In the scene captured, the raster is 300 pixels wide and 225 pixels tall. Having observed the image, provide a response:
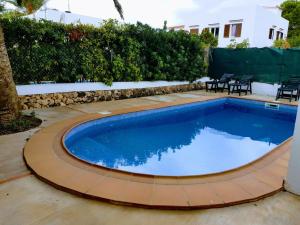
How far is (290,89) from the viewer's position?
10.2m

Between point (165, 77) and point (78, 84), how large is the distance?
178 inches

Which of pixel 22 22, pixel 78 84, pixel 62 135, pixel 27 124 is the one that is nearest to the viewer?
pixel 62 135

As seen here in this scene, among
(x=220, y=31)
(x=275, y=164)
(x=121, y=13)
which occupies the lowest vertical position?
(x=275, y=164)

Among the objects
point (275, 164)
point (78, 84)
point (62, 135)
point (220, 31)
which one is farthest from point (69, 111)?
point (220, 31)

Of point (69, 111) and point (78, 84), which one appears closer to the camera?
point (69, 111)

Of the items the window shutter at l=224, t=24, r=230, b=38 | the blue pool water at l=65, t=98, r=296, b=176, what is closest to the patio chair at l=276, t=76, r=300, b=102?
the blue pool water at l=65, t=98, r=296, b=176

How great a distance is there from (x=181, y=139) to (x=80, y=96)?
163 inches

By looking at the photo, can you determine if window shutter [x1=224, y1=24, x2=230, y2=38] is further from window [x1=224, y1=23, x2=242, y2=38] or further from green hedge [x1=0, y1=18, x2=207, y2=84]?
green hedge [x1=0, y1=18, x2=207, y2=84]

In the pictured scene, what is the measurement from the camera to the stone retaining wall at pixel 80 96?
743 cm

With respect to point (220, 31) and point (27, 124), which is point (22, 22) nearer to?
point (27, 124)

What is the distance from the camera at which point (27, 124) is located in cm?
557

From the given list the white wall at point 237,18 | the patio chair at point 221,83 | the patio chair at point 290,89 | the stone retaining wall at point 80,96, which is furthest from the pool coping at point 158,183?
the white wall at point 237,18

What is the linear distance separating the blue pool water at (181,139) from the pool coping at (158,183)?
77 centimetres

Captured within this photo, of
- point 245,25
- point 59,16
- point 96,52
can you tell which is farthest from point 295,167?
point 245,25
